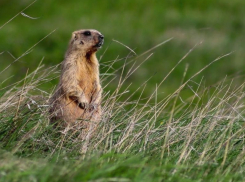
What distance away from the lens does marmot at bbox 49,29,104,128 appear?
271 inches

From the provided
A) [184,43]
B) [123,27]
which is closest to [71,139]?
[184,43]

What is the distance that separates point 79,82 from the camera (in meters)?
7.40

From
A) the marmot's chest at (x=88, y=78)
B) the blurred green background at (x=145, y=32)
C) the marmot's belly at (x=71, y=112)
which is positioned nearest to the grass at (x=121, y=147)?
the marmot's belly at (x=71, y=112)

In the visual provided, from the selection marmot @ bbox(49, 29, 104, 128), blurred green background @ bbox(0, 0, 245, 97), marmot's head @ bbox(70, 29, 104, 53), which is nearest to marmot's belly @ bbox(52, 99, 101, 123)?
marmot @ bbox(49, 29, 104, 128)

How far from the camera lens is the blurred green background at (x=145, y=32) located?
17.8m

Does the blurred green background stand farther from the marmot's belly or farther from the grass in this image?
the grass

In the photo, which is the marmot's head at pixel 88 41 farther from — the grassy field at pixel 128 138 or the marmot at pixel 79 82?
the grassy field at pixel 128 138

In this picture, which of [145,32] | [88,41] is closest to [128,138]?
[88,41]

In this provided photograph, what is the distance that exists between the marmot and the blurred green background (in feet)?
29.7

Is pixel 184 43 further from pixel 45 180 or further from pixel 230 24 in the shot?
pixel 45 180

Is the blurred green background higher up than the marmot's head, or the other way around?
the marmot's head

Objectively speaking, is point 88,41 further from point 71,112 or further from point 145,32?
point 145,32

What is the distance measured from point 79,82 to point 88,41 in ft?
1.48

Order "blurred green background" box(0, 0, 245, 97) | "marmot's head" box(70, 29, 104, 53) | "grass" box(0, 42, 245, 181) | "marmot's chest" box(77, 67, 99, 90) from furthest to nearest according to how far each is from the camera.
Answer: "blurred green background" box(0, 0, 245, 97) → "marmot's head" box(70, 29, 104, 53) → "marmot's chest" box(77, 67, 99, 90) → "grass" box(0, 42, 245, 181)
